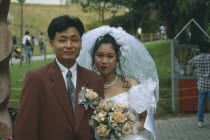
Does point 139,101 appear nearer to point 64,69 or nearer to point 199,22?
point 64,69

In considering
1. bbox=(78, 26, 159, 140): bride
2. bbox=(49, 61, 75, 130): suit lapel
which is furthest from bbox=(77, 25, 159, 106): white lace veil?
bbox=(49, 61, 75, 130): suit lapel

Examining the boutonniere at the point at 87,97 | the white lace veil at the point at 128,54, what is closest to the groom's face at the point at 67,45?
the boutonniere at the point at 87,97

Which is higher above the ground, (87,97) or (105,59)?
(105,59)

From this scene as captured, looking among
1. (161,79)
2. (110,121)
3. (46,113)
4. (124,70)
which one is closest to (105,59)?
(124,70)

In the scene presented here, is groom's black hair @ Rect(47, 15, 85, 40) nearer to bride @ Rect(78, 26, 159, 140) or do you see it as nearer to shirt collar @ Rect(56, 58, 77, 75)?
shirt collar @ Rect(56, 58, 77, 75)

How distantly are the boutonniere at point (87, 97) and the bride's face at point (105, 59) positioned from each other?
86 cm

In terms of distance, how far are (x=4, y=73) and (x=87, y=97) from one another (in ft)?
10.1

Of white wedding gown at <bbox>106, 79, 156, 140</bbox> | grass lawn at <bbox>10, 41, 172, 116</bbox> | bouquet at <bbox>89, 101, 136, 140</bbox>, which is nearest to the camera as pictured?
bouquet at <bbox>89, 101, 136, 140</bbox>

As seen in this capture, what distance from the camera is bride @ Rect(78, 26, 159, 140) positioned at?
419cm

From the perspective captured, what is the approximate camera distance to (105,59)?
4184mm

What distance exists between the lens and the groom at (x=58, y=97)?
309cm

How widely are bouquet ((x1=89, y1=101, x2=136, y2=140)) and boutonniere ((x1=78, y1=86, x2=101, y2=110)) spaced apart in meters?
0.12

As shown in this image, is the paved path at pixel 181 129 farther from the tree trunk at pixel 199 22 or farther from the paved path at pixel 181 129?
the tree trunk at pixel 199 22

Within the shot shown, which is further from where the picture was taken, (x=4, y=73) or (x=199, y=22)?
(x=199, y=22)
